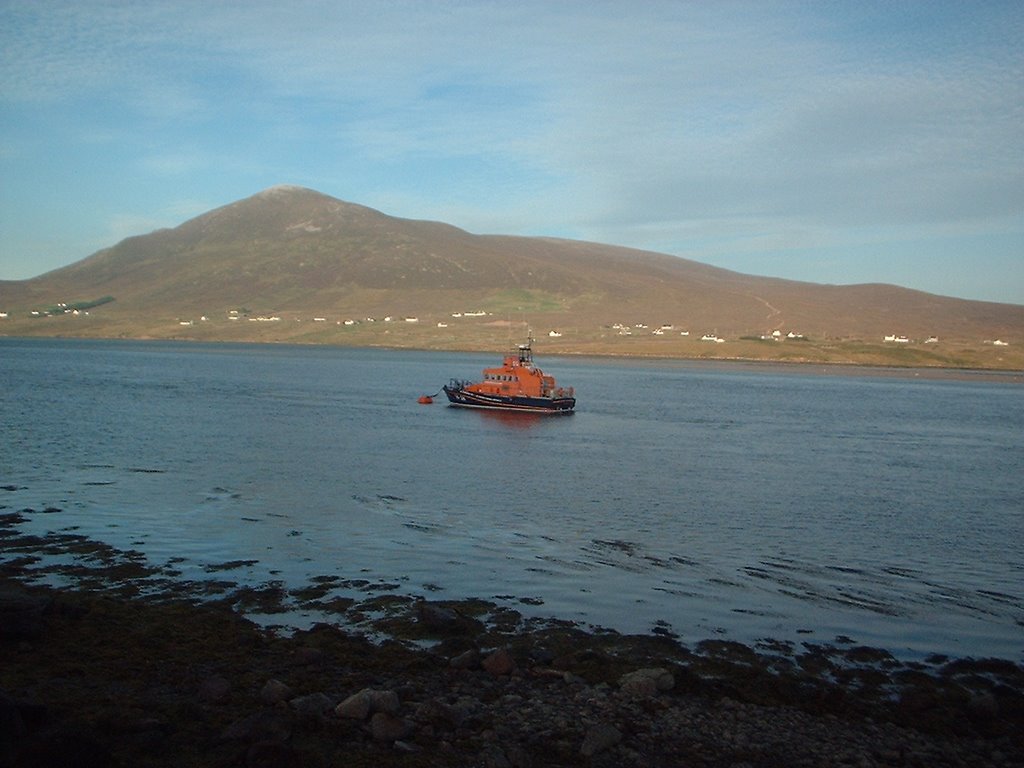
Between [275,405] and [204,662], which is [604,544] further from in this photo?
[275,405]

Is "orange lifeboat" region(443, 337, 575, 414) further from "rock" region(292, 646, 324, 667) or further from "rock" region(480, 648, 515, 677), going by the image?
"rock" region(292, 646, 324, 667)

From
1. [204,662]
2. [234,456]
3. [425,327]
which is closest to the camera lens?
[204,662]

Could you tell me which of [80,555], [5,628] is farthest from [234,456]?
[5,628]

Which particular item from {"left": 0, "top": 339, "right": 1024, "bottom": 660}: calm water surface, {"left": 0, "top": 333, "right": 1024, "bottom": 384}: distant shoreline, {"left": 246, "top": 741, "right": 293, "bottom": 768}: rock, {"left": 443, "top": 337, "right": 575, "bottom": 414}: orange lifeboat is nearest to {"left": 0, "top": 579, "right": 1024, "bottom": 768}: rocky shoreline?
{"left": 246, "top": 741, "right": 293, "bottom": 768}: rock

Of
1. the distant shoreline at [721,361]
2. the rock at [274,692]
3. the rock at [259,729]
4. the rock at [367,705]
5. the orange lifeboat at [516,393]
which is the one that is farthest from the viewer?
the distant shoreline at [721,361]

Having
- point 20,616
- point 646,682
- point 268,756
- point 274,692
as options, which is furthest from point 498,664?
point 20,616

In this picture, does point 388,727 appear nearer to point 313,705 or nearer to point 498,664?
point 313,705

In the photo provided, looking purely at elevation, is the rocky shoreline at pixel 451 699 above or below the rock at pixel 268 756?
below

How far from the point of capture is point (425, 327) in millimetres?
196875

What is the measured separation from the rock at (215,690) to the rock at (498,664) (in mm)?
3631

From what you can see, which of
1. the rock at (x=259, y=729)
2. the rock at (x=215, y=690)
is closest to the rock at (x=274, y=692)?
the rock at (x=215, y=690)

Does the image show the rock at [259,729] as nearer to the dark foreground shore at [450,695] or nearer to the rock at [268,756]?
the dark foreground shore at [450,695]

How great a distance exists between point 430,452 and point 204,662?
92.5 feet

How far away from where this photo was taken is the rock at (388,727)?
1104 centimetres
